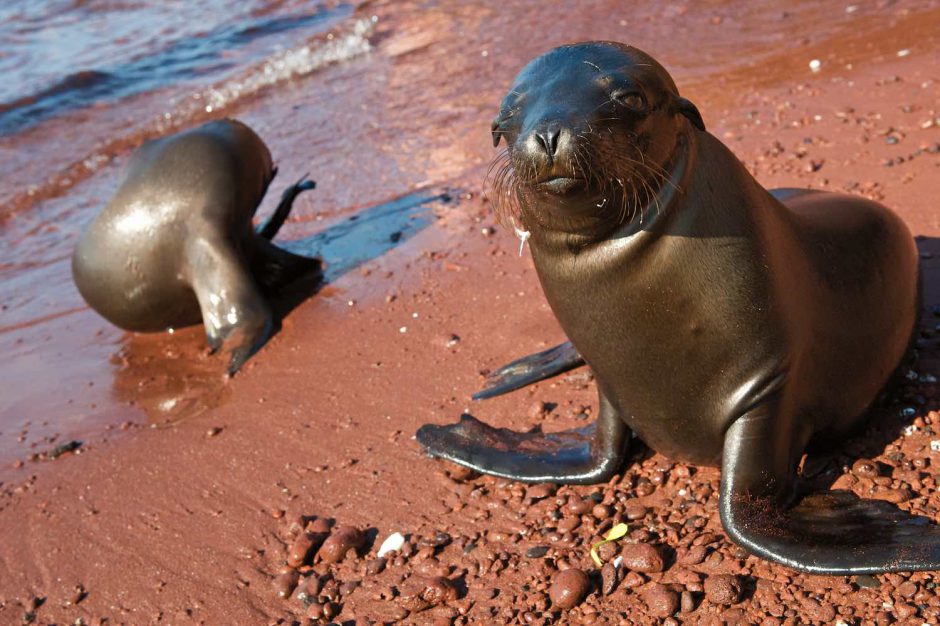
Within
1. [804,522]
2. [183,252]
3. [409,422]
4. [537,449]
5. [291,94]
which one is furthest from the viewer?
[291,94]

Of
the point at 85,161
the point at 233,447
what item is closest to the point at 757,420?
the point at 233,447

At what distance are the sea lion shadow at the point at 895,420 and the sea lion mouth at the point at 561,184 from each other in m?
1.37

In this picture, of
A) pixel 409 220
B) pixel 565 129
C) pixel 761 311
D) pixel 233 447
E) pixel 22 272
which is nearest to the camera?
pixel 565 129

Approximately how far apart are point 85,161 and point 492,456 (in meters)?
8.63

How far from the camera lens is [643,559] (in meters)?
3.22

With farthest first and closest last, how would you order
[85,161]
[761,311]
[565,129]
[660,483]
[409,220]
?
[85,161] < [409,220] < [660,483] < [761,311] < [565,129]

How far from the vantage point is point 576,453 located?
382cm

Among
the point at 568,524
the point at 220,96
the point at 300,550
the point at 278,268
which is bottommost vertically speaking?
the point at 220,96

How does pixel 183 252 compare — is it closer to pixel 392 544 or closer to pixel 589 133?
pixel 392 544

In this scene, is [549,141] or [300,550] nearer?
[549,141]

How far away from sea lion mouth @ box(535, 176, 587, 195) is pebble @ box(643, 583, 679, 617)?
4.09 feet

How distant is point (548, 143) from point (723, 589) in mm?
1416

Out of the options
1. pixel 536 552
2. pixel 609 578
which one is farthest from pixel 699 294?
pixel 536 552

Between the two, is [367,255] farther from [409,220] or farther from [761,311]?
[761,311]
